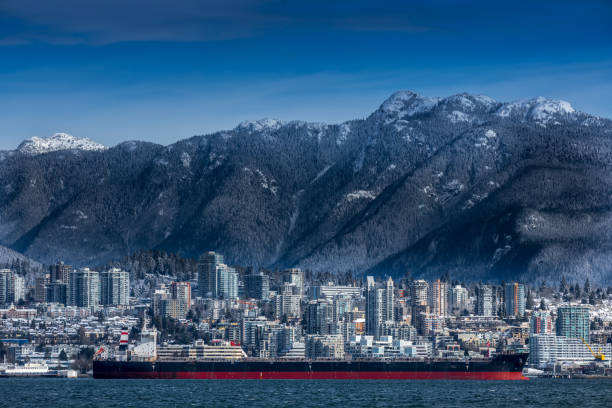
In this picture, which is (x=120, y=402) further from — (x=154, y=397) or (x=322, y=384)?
(x=322, y=384)

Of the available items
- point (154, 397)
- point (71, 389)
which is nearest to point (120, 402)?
point (154, 397)

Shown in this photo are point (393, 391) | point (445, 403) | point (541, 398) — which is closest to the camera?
point (445, 403)

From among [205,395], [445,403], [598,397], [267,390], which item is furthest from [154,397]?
[598,397]

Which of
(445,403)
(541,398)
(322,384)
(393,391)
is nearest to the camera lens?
(445,403)

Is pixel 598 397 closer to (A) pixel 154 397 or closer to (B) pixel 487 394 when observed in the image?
(B) pixel 487 394

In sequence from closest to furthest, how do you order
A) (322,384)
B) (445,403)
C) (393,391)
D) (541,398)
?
(445,403) → (541,398) → (393,391) → (322,384)

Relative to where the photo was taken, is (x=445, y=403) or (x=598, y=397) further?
(x=598, y=397)
